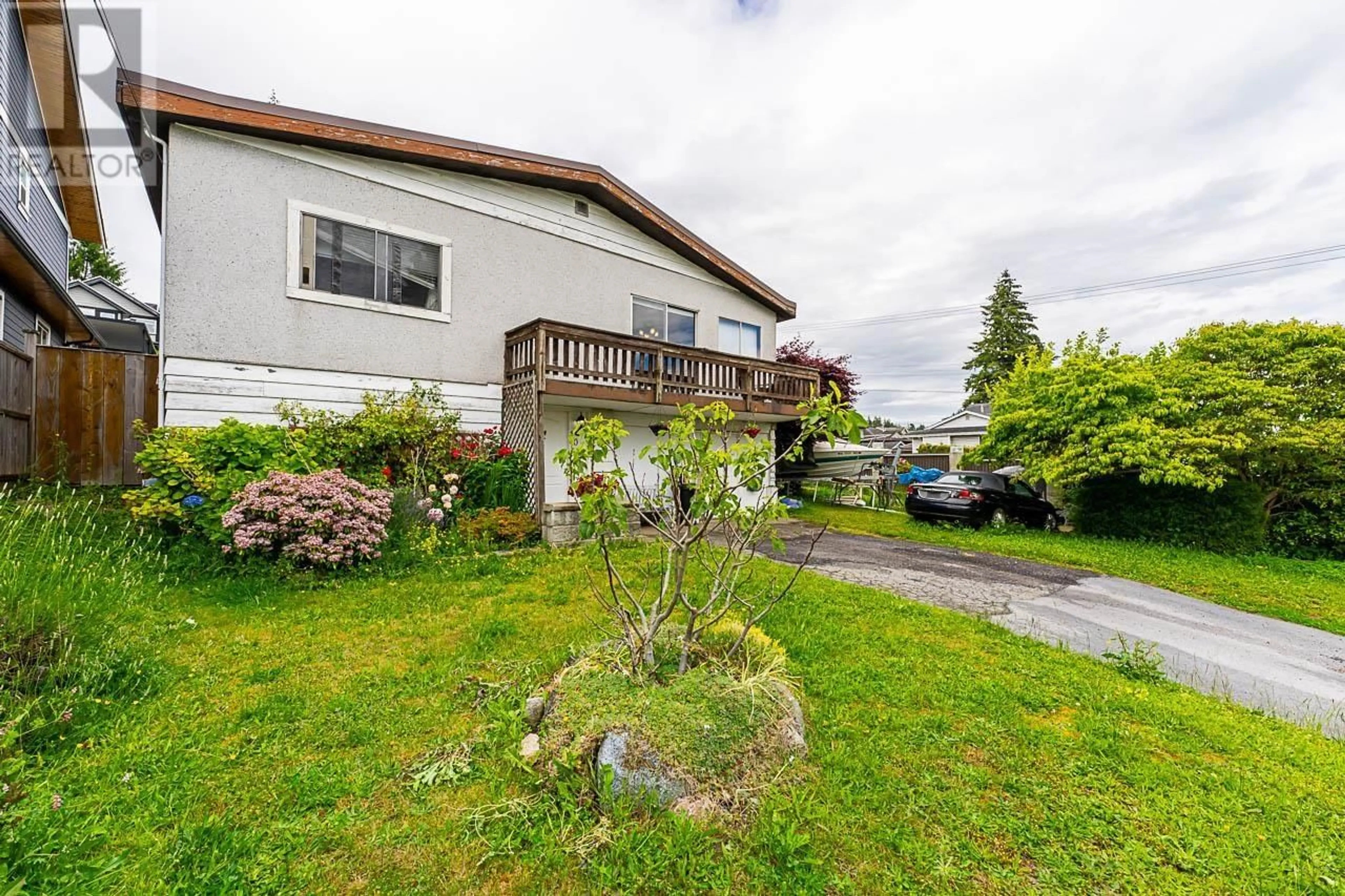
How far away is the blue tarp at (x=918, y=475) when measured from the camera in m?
15.1

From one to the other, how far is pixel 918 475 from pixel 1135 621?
42.6 ft

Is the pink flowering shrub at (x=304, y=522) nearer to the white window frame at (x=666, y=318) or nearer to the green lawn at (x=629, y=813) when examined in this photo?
the green lawn at (x=629, y=813)

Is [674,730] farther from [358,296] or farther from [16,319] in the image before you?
[16,319]

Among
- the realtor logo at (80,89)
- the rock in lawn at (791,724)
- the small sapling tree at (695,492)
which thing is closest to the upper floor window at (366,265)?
the realtor logo at (80,89)

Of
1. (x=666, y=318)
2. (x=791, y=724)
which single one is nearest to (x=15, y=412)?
(x=666, y=318)

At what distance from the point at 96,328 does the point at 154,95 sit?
14915mm

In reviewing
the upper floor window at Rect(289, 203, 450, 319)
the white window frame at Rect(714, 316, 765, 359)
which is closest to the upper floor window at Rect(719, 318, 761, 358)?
the white window frame at Rect(714, 316, 765, 359)

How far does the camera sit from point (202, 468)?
5.27 m

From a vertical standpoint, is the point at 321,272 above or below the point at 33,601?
above

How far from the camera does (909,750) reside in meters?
2.69

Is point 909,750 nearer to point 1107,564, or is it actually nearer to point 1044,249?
point 1107,564

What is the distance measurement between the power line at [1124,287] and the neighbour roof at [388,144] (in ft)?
43.4

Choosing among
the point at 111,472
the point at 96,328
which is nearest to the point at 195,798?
the point at 111,472

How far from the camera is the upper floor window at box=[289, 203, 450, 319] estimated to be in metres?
6.89
